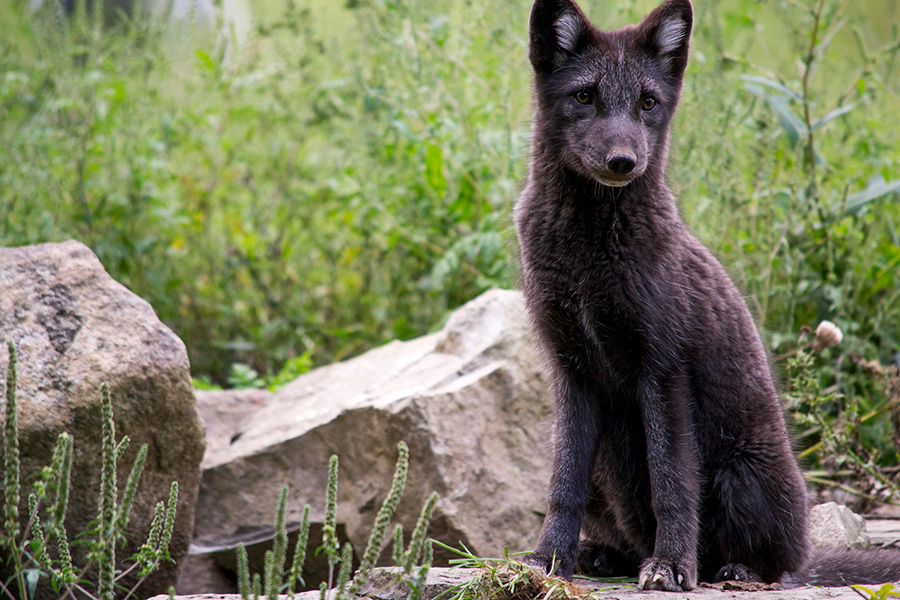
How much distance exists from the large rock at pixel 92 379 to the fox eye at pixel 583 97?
1.94 meters

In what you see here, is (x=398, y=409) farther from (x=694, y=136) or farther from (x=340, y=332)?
(x=694, y=136)

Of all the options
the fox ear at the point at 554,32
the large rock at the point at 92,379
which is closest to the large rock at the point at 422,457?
the large rock at the point at 92,379

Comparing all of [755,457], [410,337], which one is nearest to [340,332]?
[410,337]

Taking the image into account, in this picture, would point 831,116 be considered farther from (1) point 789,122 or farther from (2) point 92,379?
(2) point 92,379

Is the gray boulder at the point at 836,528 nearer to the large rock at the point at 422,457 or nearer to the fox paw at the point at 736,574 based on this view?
the fox paw at the point at 736,574

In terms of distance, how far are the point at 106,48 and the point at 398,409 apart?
5.00m

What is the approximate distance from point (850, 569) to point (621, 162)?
189 centimetres

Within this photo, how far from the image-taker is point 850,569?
3352 mm

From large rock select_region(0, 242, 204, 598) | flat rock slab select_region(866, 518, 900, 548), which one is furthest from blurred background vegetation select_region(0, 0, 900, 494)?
large rock select_region(0, 242, 204, 598)

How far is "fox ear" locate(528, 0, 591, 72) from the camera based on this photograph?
128 inches

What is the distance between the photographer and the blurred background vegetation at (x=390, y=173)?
4.92m

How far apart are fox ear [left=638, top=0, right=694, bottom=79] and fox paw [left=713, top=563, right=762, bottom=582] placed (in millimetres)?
1949

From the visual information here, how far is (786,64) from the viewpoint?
6.98 m

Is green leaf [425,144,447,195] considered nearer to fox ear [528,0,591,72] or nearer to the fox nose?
fox ear [528,0,591,72]
